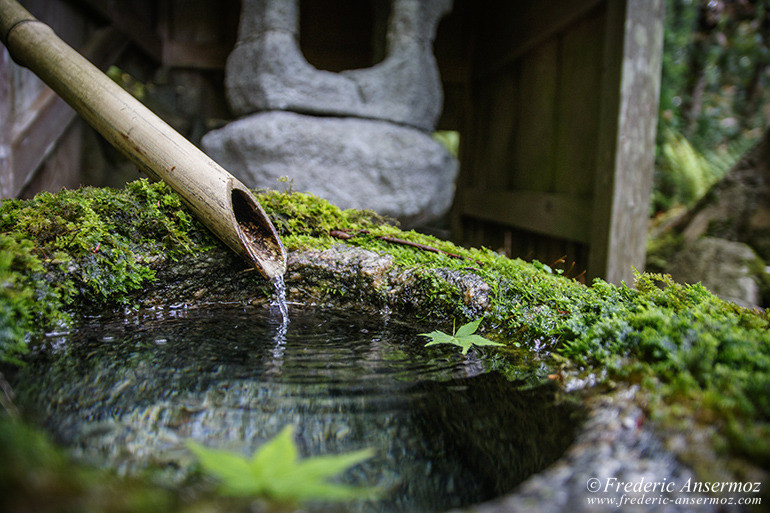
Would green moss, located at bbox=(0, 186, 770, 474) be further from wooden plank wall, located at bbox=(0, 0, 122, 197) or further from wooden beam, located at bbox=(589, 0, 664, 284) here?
wooden plank wall, located at bbox=(0, 0, 122, 197)

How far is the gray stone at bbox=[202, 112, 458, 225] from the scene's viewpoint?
346cm

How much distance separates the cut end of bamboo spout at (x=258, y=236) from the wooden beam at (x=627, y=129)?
2.50 meters

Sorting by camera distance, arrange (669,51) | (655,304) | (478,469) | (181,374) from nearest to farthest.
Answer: (478,469), (181,374), (655,304), (669,51)

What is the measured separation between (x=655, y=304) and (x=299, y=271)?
157 centimetres

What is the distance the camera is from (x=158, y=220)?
219 centimetres

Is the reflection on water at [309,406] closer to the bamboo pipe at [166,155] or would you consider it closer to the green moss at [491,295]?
the green moss at [491,295]

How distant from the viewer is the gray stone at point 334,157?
346cm

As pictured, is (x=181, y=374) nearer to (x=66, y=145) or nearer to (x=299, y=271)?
(x=299, y=271)

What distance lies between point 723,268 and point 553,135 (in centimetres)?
199

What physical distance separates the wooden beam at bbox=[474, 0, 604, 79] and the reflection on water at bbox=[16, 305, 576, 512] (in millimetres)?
3429

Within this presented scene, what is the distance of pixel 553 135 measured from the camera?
4473 mm

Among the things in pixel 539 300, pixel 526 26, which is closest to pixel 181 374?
pixel 539 300

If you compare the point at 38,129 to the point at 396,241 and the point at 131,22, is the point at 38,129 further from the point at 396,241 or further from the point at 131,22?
the point at 396,241

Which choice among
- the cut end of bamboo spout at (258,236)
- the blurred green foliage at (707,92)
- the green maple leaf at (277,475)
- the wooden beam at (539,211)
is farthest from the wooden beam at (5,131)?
the blurred green foliage at (707,92)
